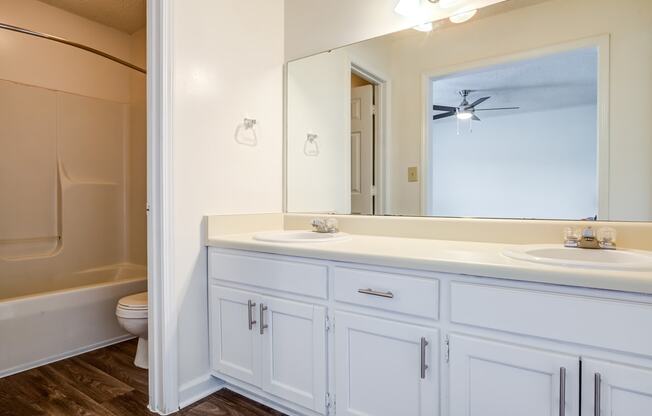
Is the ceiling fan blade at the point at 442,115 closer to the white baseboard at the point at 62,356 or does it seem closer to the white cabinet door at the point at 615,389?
the white cabinet door at the point at 615,389

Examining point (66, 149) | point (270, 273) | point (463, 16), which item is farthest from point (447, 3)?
point (66, 149)

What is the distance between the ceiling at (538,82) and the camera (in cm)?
145

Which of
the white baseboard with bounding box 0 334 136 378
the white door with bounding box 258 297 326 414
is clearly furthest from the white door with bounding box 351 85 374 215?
the white baseboard with bounding box 0 334 136 378

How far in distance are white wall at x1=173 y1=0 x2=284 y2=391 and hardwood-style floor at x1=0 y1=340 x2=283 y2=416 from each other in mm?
212

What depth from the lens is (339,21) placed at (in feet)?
6.70

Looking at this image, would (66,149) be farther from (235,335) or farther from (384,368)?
(384,368)

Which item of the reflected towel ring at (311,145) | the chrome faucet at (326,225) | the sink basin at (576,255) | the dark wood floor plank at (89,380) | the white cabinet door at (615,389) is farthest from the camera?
the reflected towel ring at (311,145)

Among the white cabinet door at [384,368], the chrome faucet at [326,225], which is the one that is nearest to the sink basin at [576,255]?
the white cabinet door at [384,368]

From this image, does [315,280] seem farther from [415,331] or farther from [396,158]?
[396,158]

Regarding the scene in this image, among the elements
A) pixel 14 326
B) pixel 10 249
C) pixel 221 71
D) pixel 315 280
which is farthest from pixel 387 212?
pixel 10 249

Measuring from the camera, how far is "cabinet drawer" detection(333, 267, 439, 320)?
1.19 metres

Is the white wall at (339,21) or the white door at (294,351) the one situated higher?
the white wall at (339,21)

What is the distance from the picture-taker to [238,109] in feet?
6.45

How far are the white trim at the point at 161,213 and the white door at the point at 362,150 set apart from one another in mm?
945
